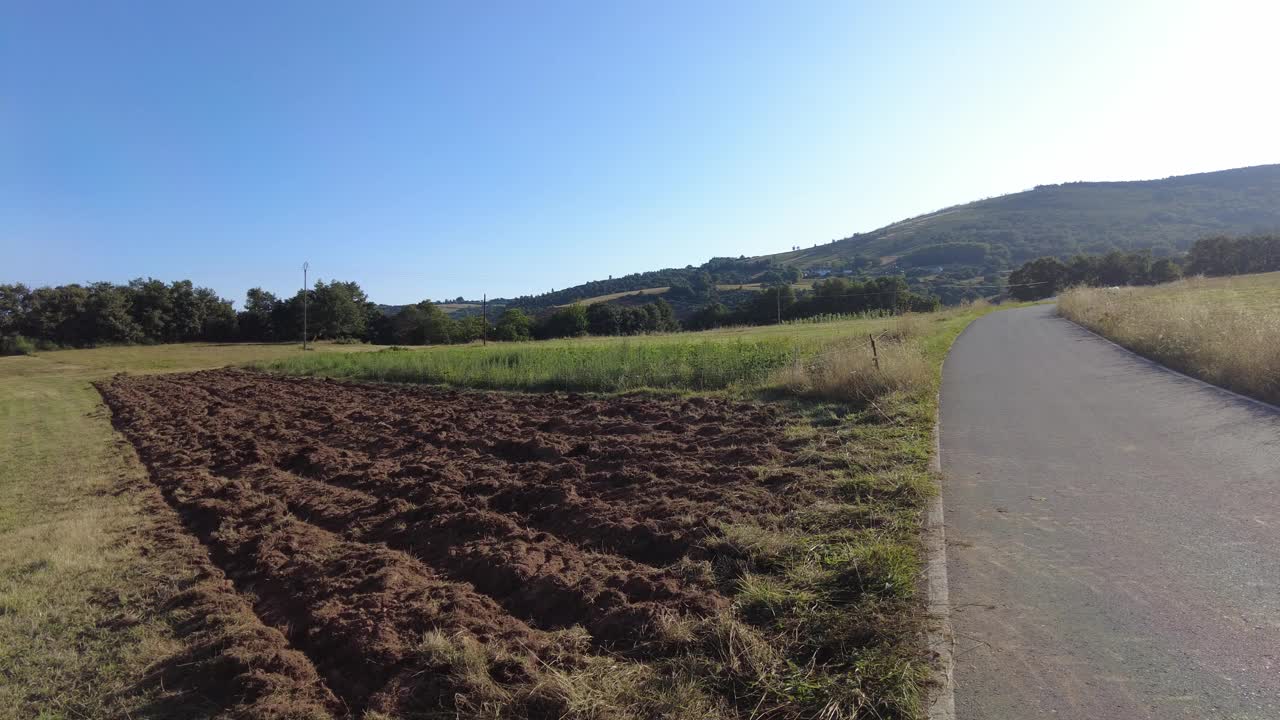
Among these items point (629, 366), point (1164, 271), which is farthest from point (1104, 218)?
point (629, 366)

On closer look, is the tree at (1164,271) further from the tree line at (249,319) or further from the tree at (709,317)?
the tree line at (249,319)

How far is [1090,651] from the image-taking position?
10.8 ft

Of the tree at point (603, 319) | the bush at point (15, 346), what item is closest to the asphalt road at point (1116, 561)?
the tree at point (603, 319)

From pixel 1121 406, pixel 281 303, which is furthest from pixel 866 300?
pixel 1121 406

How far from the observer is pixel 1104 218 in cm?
13400

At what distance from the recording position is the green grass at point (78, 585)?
3.80 metres

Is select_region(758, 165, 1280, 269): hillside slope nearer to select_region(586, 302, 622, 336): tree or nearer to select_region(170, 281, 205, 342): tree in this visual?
select_region(586, 302, 622, 336): tree

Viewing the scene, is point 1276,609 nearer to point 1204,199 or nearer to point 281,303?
point 281,303

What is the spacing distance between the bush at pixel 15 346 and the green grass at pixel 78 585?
2191 inches

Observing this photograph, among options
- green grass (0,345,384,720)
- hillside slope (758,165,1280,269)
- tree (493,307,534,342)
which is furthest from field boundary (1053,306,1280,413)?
hillside slope (758,165,1280,269)

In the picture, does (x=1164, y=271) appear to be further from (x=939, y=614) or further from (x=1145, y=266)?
(x=939, y=614)

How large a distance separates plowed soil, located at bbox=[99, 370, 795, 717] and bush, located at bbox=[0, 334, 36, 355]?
58339 mm

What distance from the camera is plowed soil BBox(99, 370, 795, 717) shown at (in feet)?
11.7

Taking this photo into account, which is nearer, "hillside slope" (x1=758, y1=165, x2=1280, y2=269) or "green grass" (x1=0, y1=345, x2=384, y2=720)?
"green grass" (x1=0, y1=345, x2=384, y2=720)
